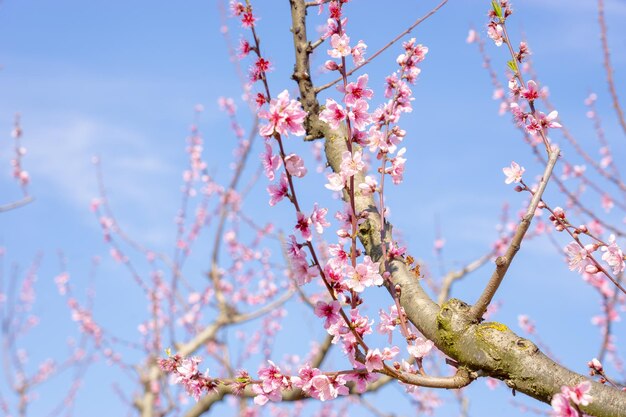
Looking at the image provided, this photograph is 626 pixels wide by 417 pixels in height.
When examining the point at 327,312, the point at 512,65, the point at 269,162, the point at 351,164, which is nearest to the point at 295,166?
the point at 269,162

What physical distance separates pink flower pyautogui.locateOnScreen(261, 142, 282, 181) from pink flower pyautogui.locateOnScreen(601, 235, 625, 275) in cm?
140

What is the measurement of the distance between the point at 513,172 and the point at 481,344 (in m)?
0.81

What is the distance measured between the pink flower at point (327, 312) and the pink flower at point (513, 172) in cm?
97

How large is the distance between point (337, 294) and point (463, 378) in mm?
517

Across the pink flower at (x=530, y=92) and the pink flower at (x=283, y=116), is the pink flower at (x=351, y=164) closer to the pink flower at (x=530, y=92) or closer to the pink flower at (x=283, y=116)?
the pink flower at (x=283, y=116)

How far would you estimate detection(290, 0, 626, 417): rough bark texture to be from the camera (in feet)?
6.08

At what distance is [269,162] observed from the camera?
79.1 inches

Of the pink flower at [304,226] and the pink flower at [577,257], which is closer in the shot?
the pink flower at [304,226]

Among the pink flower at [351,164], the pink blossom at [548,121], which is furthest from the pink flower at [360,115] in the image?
the pink blossom at [548,121]

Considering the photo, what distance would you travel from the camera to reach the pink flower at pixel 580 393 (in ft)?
5.36

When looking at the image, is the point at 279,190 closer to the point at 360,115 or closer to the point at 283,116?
the point at 283,116

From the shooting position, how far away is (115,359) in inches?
449

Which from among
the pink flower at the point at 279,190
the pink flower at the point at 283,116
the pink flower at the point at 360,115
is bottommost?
the pink flower at the point at 279,190

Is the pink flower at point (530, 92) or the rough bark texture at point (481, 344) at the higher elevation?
the pink flower at point (530, 92)
